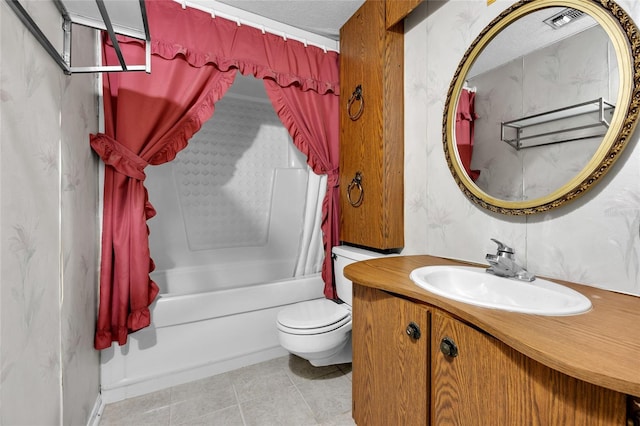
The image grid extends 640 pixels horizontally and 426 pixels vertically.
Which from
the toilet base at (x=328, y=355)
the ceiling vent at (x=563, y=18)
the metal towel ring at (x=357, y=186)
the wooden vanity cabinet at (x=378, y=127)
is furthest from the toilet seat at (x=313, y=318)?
the ceiling vent at (x=563, y=18)

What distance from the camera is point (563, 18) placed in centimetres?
97

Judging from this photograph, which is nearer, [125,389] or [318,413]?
[318,413]

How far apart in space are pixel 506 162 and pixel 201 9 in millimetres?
1885

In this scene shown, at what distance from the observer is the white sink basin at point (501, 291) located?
2.41ft

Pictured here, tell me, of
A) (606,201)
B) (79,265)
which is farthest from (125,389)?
(606,201)

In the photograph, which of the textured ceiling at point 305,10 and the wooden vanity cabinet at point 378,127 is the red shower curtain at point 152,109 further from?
the wooden vanity cabinet at point 378,127

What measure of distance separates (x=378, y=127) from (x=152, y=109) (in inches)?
50.3

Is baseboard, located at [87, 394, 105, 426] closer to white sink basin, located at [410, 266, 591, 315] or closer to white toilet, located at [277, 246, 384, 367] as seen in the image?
white toilet, located at [277, 246, 384, 367]

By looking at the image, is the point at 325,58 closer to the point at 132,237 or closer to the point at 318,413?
the point at 132,237

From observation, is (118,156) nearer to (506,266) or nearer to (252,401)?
(252,401)

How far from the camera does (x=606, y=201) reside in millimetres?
877

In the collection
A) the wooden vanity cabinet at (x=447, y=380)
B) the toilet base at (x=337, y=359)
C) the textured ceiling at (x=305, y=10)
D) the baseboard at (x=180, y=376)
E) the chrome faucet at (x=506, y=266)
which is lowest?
the baseboard at (x=180, y=376)

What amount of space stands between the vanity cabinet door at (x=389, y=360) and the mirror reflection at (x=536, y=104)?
2.18 ft

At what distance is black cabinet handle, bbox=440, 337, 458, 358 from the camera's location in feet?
2.51
